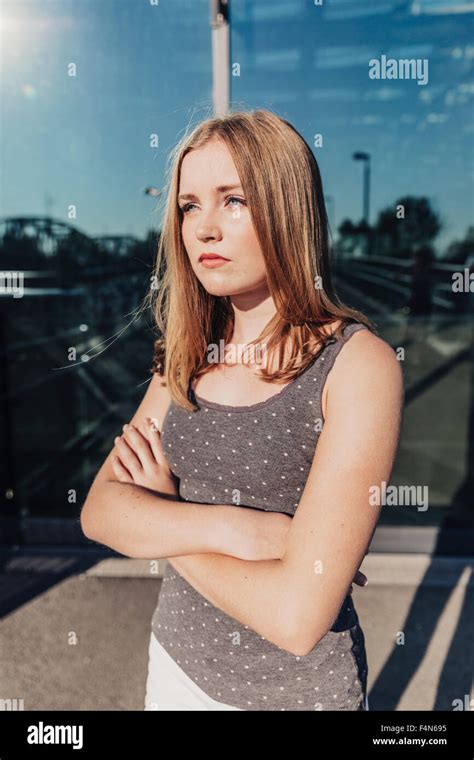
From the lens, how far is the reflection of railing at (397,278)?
168 inches

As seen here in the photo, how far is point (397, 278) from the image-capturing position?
4.35 metres

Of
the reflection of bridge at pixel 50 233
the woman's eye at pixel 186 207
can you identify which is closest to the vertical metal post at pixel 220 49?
the reflection of bridge at pixel 50 233

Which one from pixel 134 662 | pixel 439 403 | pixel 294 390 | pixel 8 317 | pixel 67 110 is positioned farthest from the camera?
pixel 439 403

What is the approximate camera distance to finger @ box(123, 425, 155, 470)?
4.51ft

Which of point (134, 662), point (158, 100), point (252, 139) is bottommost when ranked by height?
point (134, 662)

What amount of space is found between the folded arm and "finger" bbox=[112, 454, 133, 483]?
→ 41cm

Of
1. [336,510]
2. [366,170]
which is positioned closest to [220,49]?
[366,170]

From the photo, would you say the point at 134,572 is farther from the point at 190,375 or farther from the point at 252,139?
the point at 252,139

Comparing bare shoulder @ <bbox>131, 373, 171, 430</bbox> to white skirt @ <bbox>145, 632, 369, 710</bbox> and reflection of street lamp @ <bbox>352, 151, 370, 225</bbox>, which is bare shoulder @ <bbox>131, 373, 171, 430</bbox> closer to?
white skirt @ <bbox>145, 632, 369, 710</bbox>

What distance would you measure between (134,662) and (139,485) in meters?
2.06

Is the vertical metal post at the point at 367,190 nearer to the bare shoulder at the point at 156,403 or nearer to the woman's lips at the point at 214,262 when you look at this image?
the bare shoulder at the point at 156,403

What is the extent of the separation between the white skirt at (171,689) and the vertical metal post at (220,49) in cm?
300
